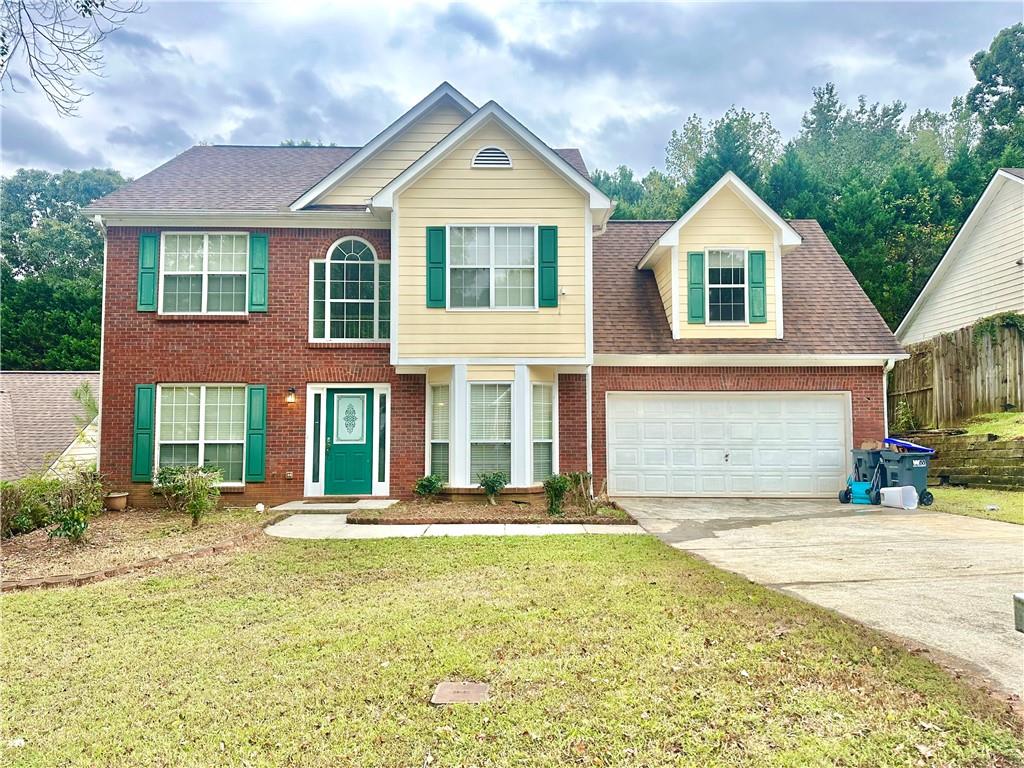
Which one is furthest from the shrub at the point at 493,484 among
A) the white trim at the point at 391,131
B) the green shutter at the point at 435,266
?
the white trim at the point at 391,131

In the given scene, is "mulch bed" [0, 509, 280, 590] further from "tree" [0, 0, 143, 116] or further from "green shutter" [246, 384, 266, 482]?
"tree" [0, 0, 143, 116]

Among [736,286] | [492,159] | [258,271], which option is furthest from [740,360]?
[258,271]

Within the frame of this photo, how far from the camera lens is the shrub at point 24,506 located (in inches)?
347

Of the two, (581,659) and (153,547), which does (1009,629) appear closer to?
(581,659)

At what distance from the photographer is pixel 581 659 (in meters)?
4.14

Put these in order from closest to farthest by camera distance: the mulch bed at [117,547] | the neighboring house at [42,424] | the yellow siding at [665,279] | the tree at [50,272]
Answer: the mulch bed at [117,547] < the yellow siding at [665,279] < the neighboring house at [42,424] < the tree at [50,272]

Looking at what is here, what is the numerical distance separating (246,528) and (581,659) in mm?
6882

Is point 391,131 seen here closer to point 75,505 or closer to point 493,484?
point 493,484

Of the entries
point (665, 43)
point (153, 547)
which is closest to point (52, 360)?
point (153, 547)

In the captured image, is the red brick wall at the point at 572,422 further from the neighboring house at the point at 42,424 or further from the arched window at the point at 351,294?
the neighboring house at the point at 42,424

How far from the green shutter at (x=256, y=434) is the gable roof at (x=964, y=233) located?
62.2 ft

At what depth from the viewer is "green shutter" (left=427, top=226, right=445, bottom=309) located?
1205 cm

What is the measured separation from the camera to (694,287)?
13508 millimetres

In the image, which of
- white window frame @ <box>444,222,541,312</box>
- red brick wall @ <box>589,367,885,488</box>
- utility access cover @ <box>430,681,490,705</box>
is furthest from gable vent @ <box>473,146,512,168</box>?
utility access cover @ <box>430,681,490,705</box>
